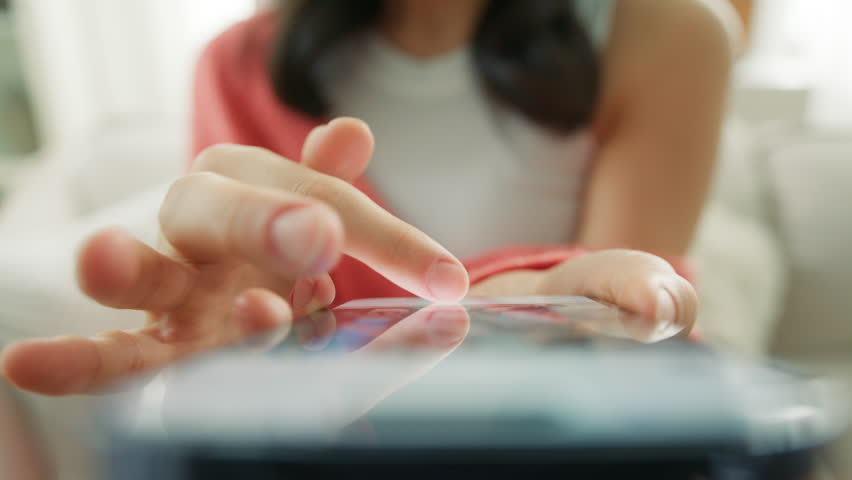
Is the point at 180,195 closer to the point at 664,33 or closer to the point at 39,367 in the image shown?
the point at 39,367

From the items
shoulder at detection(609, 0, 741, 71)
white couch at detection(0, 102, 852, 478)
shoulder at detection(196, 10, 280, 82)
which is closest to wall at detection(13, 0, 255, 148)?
white couch at detection(0, 102, 852, 478)

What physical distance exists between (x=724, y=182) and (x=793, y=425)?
828 mm

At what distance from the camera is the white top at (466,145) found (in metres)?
0.37

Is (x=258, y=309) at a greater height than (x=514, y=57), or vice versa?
(x=514, y=57)

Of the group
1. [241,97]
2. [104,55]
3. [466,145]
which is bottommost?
[466,145]

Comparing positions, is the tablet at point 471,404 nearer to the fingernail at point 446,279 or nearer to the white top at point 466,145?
the fingernail at point 446,279

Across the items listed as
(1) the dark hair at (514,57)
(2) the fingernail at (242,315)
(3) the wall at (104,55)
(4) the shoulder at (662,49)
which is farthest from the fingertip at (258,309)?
(3) the wall at (104,55)

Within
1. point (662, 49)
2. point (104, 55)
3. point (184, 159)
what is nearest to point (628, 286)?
point (662, 49)

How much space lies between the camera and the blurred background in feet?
1.21

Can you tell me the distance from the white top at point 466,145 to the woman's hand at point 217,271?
19 centimetres

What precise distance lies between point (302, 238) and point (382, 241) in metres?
0.03

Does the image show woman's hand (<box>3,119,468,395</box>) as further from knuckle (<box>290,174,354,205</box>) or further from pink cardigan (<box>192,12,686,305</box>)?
pink cardigan (<box>192,12,686,305</box>)

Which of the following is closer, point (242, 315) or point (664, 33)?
point (242, 315)

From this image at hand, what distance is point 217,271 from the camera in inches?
5.7
